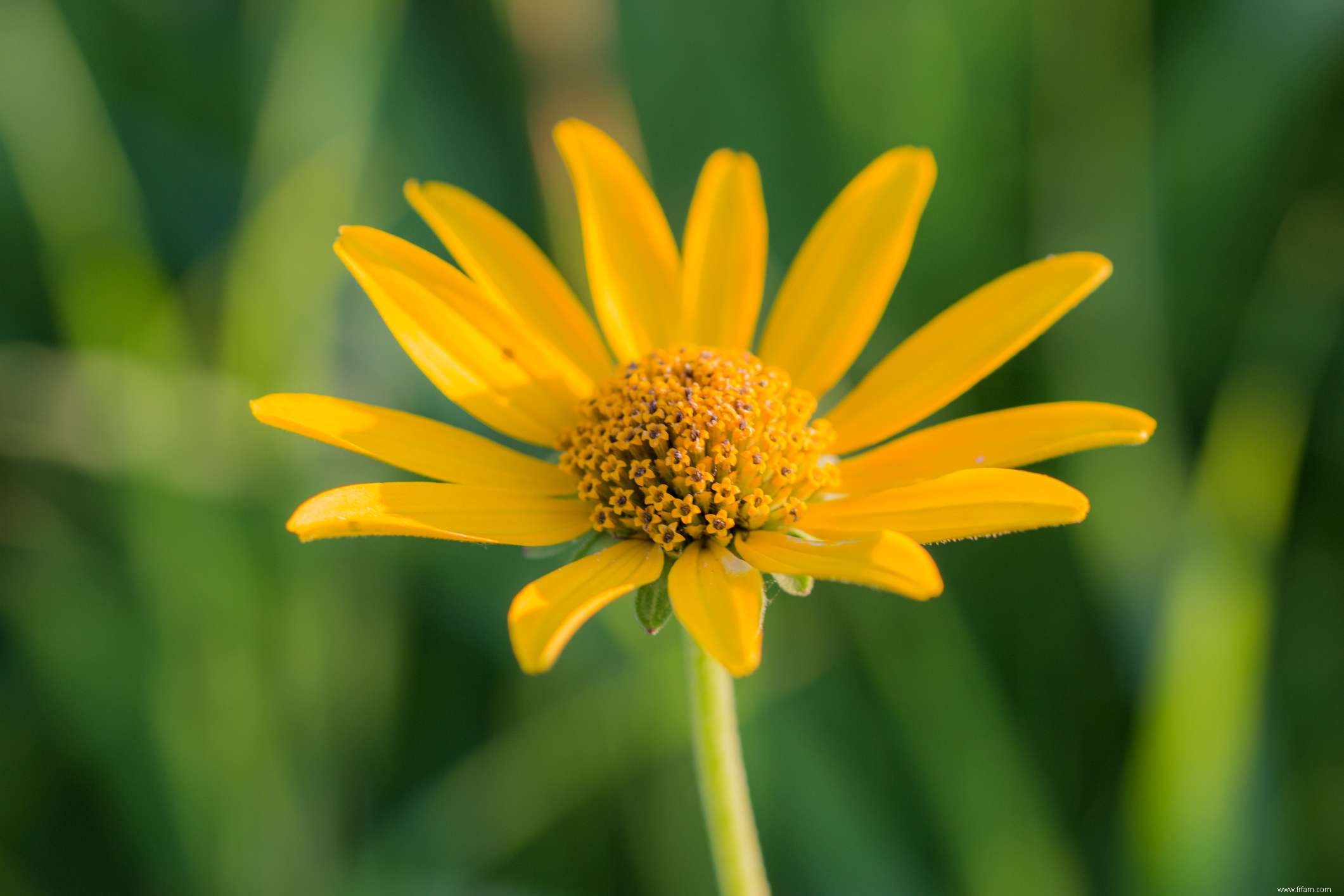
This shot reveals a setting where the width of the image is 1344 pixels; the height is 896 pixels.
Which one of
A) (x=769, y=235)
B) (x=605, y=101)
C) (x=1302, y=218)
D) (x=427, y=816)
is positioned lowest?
(x=427, y=816)

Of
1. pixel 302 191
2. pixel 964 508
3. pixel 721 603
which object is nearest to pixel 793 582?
pixel 721 603

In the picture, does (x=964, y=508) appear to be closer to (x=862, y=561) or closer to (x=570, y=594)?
(x=862, y=561)

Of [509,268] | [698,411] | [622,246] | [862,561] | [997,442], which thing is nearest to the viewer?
[862,561]

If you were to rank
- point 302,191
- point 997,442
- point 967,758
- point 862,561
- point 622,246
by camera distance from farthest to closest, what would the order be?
point 302,191, point 967,758, point 622,246, point 997,442, point 862,561

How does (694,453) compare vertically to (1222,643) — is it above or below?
above

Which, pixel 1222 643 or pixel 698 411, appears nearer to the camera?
pixel 698 411

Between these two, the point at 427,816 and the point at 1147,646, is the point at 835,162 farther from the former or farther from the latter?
the point at 427,816

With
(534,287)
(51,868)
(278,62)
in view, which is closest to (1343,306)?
(534,287)
